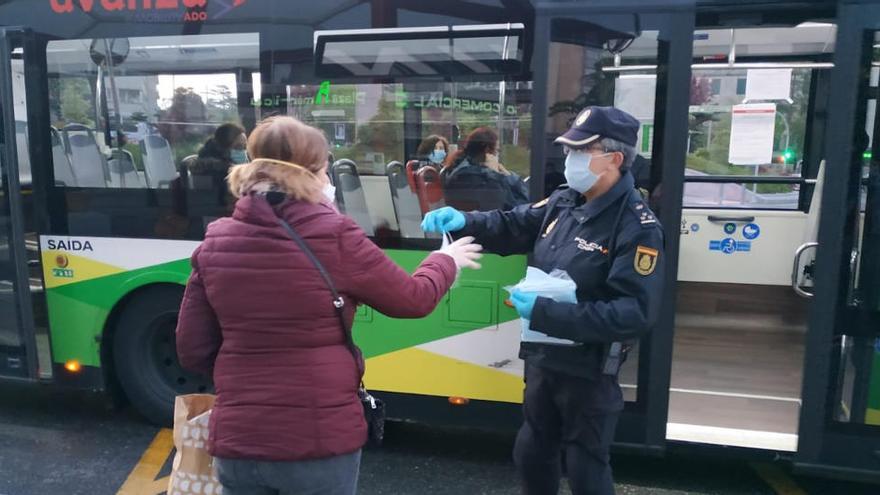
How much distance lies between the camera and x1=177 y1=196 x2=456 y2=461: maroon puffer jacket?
203cm

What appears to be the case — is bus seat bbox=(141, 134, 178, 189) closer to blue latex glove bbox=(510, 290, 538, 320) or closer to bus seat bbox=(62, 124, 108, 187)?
bus seat bbox=(62, 124, 108, 187)

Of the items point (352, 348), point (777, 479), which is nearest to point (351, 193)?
point (352, 348)

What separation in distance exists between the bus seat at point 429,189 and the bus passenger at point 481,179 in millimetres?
37

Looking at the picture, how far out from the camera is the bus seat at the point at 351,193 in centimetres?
404

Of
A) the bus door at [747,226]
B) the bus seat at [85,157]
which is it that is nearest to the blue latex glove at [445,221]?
the bus door at [747,226]

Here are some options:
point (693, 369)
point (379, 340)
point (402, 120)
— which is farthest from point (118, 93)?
point (693, 369)

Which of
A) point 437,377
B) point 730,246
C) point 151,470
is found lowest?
point 151,470

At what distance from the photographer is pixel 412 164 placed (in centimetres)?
391

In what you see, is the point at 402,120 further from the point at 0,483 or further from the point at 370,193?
the point at 0,483

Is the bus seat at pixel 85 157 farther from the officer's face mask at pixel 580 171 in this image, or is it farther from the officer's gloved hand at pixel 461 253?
the officer's face mask at pixel 580 171

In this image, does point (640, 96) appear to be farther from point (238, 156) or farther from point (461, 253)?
point (238, 156)

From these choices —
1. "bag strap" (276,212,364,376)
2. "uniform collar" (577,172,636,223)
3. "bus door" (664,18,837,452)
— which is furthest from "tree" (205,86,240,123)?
"bus door" (664,18,837,452)

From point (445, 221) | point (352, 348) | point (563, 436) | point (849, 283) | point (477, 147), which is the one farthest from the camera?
→ point (477, 147)

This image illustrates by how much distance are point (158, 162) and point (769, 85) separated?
349cm
